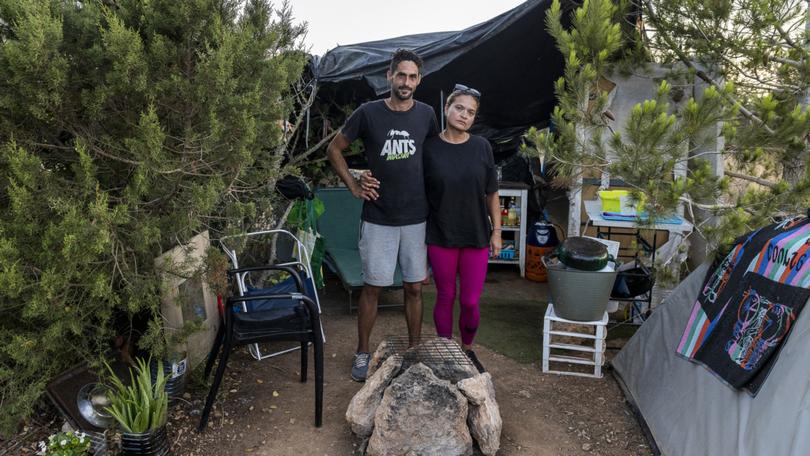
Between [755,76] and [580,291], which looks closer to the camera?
[580,291]

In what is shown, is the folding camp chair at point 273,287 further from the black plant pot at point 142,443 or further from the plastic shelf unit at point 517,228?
the plastic shelf unit at point 517,228

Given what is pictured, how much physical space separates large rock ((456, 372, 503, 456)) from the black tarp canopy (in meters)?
2.94

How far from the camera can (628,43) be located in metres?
4.59

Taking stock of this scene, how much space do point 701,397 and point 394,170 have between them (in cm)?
192

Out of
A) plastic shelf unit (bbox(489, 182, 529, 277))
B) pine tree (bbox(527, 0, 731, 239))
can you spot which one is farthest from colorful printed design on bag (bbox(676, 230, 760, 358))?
plastic shelf unit (bbox(489, 182, 529, 277))

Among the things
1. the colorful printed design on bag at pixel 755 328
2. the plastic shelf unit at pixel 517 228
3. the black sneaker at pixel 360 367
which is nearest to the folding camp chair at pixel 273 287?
the black sneaker at pixel 360 367

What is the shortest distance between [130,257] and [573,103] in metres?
2.61

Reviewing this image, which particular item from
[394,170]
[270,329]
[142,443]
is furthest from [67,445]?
[394,170]

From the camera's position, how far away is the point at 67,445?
8.11 ft

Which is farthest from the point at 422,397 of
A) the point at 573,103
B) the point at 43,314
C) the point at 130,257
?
the point at 573,103

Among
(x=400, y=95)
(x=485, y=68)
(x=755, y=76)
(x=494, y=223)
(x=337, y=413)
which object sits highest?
(x=485, y=68)

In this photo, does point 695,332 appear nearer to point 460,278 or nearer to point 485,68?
point 460,278

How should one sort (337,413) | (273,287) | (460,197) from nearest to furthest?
(337,413)
(460,197)
(273,287)

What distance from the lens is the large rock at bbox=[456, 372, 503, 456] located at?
2740 mm
